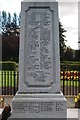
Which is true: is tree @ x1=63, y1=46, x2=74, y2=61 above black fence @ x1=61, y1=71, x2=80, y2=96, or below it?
above

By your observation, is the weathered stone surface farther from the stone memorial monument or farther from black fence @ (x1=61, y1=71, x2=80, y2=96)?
black fence @ (x1=61, y1=71, x2=80, y2=96)

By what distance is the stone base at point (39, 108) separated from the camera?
243 inches

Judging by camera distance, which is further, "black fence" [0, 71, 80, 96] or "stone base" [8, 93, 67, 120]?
"black fence" [0, 71, 80, 96]

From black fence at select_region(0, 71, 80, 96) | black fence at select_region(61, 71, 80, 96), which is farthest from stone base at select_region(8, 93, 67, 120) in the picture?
black fence at select_region(61, 71, 80, 96)

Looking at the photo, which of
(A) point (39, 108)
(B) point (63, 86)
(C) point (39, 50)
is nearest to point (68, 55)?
(B) point (63, 86)

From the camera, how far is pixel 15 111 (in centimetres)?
620

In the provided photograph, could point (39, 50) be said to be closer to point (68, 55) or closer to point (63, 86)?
point (63, 86)

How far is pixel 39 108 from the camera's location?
20.3 ft

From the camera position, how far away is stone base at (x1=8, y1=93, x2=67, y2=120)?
6.17 meters

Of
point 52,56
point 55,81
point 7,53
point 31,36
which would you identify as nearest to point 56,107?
point 55,81

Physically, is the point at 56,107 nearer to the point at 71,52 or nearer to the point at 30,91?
the point at 30,91

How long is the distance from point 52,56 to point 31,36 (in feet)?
2.09

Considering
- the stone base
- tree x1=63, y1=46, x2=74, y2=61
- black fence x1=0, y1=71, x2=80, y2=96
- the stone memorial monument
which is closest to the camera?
the stone base

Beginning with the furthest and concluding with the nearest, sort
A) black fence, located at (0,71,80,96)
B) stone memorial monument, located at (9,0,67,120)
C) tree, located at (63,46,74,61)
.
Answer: tree, located at (63,46,74,61)
black fence, located at (0,71,80,96)
stone memorial monument, located at (9,0,67,120)
